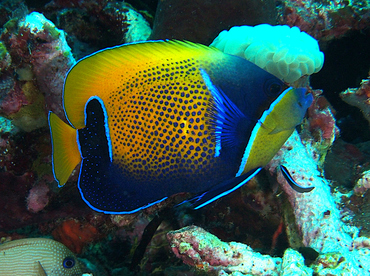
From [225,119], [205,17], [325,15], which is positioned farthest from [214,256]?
[325,15]

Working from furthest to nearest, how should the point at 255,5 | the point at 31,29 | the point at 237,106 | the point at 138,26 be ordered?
1. the point at 138,26
2. the point at 255,5
3. the point at 31,29
4. the point at 237,106

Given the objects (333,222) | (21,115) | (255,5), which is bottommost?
(21,115)

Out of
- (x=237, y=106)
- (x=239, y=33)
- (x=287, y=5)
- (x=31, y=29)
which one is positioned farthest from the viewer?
(x=287, y=5)

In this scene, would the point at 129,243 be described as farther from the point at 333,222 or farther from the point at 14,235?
the point at 333,222

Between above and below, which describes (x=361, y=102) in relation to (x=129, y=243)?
above

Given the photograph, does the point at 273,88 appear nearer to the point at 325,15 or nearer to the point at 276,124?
the point at 276,124

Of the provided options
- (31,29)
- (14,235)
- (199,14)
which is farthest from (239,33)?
(14,235)

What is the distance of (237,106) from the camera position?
146 centimetres

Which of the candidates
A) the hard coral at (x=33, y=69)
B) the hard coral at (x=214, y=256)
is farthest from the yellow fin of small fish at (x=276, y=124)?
the hard coral at (x=33, y=69)

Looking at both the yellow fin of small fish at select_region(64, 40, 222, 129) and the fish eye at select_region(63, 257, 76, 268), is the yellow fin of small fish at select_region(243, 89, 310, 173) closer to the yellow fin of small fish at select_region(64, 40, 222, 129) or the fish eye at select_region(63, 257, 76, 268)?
the yellow fin of small fish at select_region(64, 40, 222, 129)

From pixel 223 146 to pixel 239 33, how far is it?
1494 millimetres

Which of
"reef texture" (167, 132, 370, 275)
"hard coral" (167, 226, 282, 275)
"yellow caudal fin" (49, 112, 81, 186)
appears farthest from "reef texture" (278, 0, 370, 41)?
"yellow caudal fin" (49, 112, 81, 186)

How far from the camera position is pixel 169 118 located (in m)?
1.45

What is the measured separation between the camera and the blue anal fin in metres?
1.55
